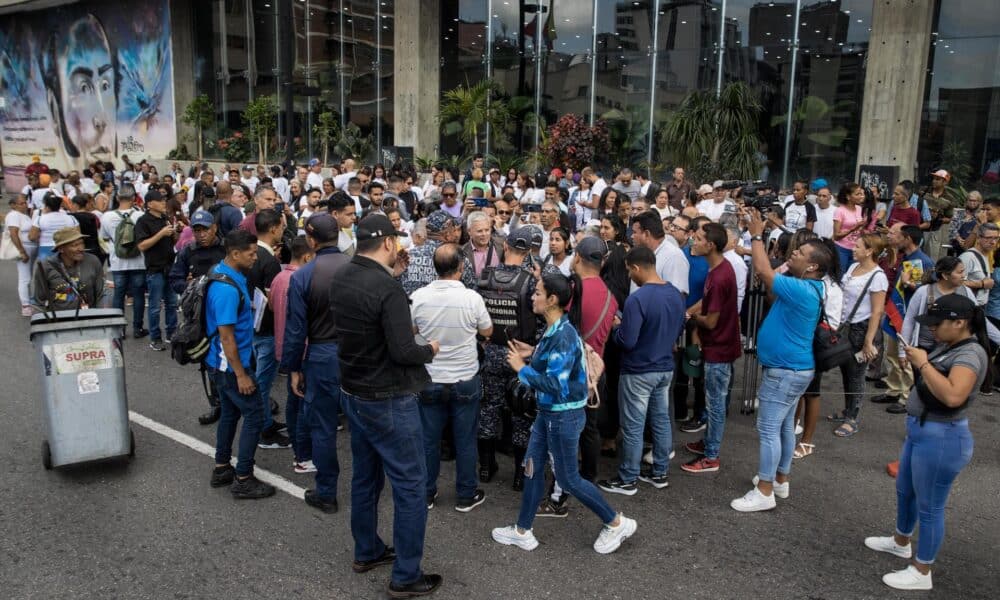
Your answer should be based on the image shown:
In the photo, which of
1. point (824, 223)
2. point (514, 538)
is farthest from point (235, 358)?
point (824, 223)

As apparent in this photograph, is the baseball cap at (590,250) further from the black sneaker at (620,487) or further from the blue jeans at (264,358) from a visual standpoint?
the blue jeans at (264,358)

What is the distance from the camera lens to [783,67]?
52.6 ft

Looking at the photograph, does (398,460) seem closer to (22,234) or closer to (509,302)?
(509,302)

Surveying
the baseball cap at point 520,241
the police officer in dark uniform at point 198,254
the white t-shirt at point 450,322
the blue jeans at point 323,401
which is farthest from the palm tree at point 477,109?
the white t-shirt at point 450,322

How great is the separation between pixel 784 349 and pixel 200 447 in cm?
468

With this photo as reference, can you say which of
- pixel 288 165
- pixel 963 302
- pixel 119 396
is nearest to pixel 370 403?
pixel 119 396

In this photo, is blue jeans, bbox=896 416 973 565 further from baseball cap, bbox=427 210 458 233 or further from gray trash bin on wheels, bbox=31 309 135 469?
gray trash bin on wheels, bbox=31 309 135 469

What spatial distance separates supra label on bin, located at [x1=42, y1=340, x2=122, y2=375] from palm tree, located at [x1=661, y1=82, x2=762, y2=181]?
12.4m

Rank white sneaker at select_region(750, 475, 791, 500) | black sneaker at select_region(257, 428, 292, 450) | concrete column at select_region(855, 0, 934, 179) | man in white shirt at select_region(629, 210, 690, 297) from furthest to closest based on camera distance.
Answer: concrete column at select_region(855, 0, 934, 179), black sneaker at select_region(257, 428, 292, 450), man in white shirt at select_region(629, 210, 690, 297), white sneaker at select_region(750, 475, 791, 500)

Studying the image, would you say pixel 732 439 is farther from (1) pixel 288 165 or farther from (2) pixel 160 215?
(1) pixel 288 165

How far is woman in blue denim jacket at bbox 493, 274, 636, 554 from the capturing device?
4.22 meters

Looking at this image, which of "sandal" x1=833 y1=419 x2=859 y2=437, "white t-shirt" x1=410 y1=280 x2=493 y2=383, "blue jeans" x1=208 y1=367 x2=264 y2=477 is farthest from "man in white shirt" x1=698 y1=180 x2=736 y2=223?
"blue jeans" x1=208 y1=367 x2=264 y2=477

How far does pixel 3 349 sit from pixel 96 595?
254 inches

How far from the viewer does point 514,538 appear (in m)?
4.68
